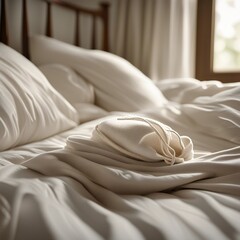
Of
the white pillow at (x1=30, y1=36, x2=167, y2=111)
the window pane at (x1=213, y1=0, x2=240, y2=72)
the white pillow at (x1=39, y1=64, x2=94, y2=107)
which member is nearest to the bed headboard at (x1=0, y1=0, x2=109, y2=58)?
the white pillow at (x1=30, y1=36, x2=167, y2=111)

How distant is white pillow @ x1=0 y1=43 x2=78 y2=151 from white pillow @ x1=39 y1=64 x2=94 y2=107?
0.22 m

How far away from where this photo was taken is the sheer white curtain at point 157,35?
7.14ft

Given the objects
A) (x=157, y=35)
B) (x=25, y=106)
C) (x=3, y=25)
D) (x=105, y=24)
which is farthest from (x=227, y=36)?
(x=25, y=106)

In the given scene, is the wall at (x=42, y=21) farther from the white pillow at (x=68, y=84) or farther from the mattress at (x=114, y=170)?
the mattress at (x=114, y=170)

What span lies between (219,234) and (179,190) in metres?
0.17

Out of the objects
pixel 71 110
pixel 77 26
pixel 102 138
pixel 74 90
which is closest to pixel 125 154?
pixel 102 138

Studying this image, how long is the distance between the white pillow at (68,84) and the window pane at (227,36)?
1167 millimetres

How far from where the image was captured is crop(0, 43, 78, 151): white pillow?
2.85 ft

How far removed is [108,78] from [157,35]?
2.96ft

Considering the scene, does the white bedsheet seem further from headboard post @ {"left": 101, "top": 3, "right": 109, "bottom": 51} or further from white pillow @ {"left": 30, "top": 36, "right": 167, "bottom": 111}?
headboard post @ {"left": 101, "top": 3, "right": 109, "bottom": 51}

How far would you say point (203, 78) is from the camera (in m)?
2.24

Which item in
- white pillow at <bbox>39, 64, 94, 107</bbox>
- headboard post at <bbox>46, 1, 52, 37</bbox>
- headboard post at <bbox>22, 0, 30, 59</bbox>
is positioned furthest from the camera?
headboard post at <bbox>46, 1, 52, 37</bbox>

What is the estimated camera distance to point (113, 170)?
2.11 ft

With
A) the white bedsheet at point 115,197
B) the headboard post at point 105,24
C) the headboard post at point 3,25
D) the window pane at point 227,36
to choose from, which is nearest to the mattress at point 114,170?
the white bedsheet at point 115,197
